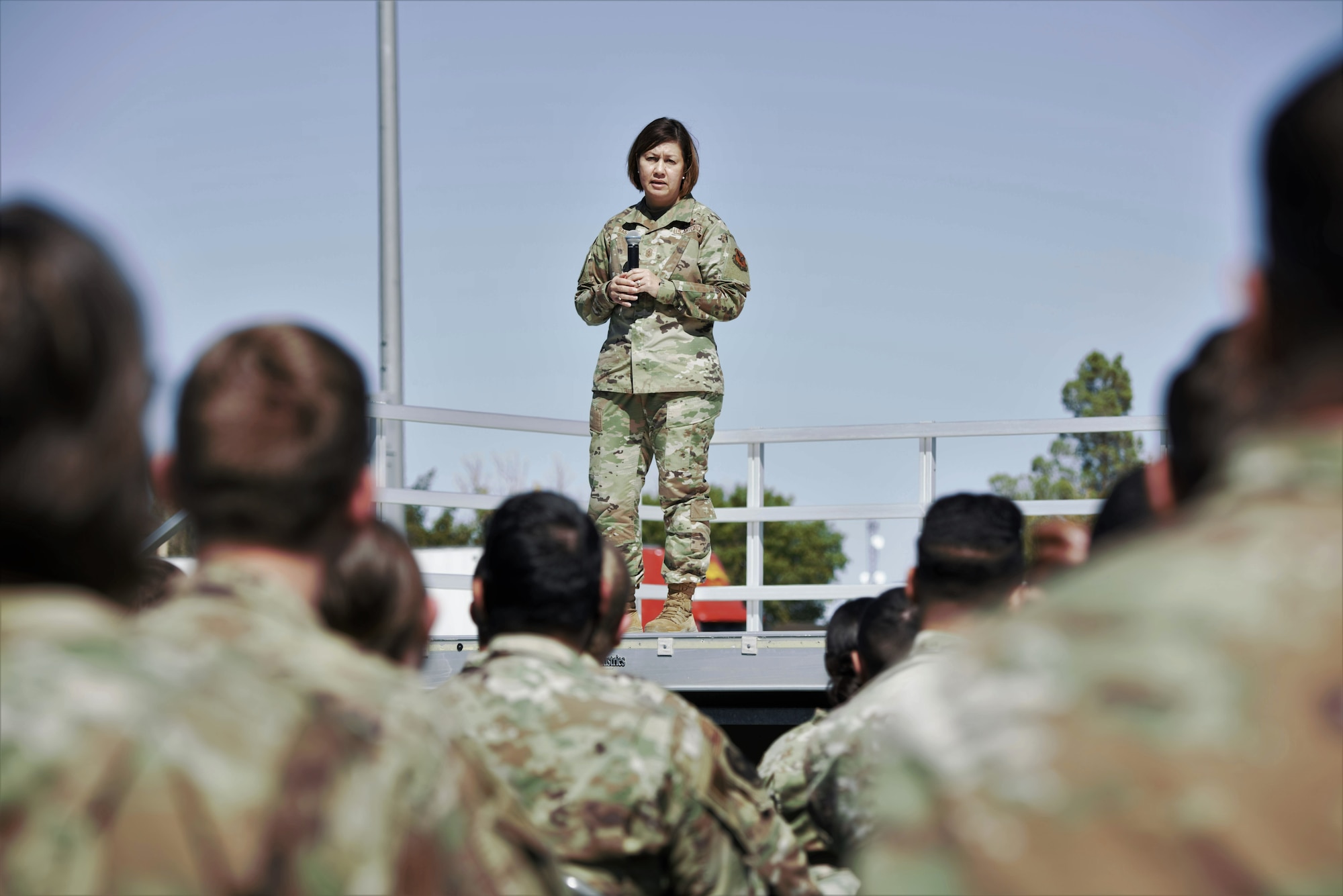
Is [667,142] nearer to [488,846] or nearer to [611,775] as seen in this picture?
[611,775]

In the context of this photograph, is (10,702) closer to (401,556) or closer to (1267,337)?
(1267,337)

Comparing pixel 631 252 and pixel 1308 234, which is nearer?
pixel 1308 234

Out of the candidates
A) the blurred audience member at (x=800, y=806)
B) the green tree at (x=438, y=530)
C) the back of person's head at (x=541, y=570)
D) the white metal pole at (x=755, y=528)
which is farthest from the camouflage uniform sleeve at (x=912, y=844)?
the green tree at (x=438, y=530)

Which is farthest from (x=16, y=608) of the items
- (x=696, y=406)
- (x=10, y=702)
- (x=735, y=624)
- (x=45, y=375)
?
(x=735, y=624)

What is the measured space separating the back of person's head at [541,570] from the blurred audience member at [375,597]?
24 centimetres

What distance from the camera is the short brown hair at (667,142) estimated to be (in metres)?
6.27

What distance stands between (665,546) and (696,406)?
64 centimetres

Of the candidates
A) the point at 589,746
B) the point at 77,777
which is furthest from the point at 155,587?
the point at 77,777

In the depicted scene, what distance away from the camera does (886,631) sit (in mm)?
3615

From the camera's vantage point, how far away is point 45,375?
1130mm

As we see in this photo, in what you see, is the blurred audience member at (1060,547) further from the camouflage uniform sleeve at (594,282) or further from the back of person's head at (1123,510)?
the camouflage uniform sleeve at (594,282)

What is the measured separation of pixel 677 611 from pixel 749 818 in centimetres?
378

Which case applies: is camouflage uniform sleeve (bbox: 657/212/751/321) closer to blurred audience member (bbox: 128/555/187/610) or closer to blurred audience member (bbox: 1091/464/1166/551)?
blurred audience member (bbox: 128/555/187/610)

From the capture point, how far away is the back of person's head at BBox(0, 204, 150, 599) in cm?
112
